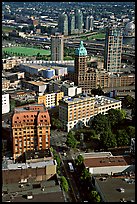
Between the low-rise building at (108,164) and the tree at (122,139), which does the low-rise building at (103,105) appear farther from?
the low-rise building at (108,164)

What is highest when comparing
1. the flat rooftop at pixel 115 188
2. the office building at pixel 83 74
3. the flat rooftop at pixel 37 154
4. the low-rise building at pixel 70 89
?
the office building at pixel 83 74

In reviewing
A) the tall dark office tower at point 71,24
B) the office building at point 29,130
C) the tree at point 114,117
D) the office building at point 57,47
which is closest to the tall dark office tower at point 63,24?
the tall dark office tower at point 71,24

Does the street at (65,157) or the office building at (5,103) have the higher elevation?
the office building at (5,103)

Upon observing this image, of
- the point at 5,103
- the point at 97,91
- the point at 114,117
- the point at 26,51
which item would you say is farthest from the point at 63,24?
the point at 114,117

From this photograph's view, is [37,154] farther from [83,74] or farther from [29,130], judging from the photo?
[83,74]

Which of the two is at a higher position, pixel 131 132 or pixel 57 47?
pixel 57 47

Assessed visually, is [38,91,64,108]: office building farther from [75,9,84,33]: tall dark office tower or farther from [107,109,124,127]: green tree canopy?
[75,9,84,33]: tall dark office tower

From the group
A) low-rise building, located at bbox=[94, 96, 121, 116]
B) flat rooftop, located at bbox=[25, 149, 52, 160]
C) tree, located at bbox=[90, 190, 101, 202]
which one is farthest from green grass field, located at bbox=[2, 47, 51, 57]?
tree, located at bbox=[90, 190, 101, 202]
